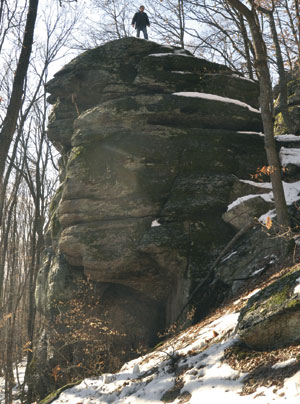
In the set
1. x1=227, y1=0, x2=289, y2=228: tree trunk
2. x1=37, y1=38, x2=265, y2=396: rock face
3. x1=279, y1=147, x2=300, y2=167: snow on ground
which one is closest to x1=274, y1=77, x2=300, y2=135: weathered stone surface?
x1=37, y1=38, x2=265, y2=396: rock face

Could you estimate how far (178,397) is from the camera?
4477 millimetres

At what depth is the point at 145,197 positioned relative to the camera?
1106cm

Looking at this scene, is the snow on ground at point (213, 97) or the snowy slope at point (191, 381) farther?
the snow on ground at point (213, 97)

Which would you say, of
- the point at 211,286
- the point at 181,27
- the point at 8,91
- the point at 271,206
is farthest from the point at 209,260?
the point at 181,27

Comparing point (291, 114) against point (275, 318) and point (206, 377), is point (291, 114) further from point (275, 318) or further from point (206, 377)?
point (206, 377)

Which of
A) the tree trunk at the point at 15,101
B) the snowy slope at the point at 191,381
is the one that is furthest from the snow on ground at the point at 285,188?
the tree trunk at the point at 15,101

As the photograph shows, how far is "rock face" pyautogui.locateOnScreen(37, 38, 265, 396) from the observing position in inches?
412

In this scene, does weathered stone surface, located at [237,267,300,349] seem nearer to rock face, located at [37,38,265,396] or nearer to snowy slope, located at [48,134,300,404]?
snowy slope, located at [48,134,300,404]

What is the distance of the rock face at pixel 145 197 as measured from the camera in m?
10.5

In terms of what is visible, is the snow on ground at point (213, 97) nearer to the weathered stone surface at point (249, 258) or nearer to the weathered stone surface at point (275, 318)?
the weathered stone surface at point (249, 258)

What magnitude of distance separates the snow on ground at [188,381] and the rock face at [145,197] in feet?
11.3

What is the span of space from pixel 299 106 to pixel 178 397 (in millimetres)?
13010

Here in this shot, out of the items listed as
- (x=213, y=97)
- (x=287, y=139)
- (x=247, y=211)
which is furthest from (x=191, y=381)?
(x=213, y=97)

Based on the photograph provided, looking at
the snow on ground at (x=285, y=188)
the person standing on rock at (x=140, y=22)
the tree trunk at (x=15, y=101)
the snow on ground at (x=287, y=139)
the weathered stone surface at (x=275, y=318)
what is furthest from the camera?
the person standing on rock at (x=140, y=22)
